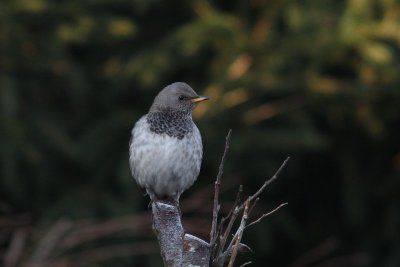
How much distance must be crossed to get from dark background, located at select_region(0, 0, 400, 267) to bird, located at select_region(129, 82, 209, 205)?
3.38m

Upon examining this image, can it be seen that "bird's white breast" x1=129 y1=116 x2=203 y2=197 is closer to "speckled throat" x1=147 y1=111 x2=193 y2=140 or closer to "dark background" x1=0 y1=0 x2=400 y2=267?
"speckled throat" x1=147 y1=111 x2=193 y2=140

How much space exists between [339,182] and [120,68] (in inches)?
111

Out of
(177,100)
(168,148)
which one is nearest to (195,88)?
(177,100)

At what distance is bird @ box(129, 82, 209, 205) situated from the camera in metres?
6.07

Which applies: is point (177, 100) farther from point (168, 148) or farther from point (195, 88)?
point (195, 88)

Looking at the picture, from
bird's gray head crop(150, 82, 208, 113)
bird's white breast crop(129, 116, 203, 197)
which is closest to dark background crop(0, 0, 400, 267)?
bird's gray head crop(150, 82, 208, 113)

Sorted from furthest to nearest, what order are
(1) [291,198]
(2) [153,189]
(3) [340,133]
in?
(1) [291,198]
(3) [340,133]
(2) [153,189]

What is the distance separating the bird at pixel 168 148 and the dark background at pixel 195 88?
11.1 ft

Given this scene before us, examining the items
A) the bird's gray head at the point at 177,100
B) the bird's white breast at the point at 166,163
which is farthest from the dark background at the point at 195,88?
the bird's white breast at the point at 166,163

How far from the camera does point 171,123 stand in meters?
6.26

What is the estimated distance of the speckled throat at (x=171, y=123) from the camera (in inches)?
244

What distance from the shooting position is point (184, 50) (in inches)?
423

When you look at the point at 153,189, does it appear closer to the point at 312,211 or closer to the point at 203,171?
the point at 203,171

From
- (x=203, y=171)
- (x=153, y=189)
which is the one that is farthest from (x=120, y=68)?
(x=153, y=189)
